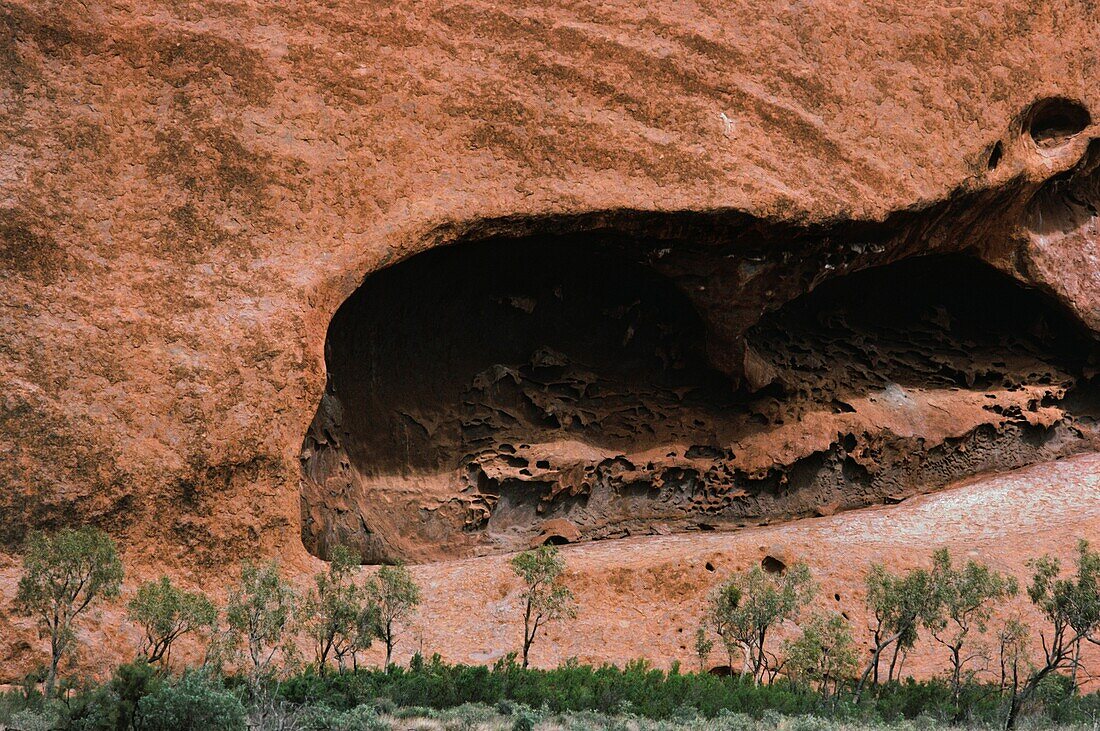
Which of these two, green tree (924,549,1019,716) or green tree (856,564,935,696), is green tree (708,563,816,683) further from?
green tree (924,549,1019,716)

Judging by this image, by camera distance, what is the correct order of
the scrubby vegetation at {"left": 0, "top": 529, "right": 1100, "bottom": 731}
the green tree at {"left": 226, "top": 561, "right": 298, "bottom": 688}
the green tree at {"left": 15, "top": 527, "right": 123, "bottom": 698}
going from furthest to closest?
the green tree at {"left": 226, "top": 561, "right": 298, "bottom": 688} → the green tree at {"left": 15, "top": 527, "right": 123, "bottom": 698} → the scrubby vegetation at {"left": 0, "top": 529, "right": 1100, "bottom": 731}

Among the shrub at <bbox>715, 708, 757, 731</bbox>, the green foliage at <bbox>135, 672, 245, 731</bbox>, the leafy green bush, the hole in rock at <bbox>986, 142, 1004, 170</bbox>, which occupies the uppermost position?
the hole in rock at <bbox>986, 142, 1004, 170</bbox>

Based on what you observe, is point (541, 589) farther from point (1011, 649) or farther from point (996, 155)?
point (996, 155)

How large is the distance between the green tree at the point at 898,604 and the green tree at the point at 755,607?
1.84 ft

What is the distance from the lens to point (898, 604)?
32.2ft

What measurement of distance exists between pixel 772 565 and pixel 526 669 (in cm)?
266

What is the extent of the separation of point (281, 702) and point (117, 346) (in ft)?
10.00

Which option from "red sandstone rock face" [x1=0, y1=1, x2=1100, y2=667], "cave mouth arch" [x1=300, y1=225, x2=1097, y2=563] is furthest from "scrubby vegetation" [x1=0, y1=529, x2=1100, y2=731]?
"cave mouth arch" [x1=300, y1=225, x2=1097, y2=563]

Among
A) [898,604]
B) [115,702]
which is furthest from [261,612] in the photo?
[898,604]

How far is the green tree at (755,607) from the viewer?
32.6 feet

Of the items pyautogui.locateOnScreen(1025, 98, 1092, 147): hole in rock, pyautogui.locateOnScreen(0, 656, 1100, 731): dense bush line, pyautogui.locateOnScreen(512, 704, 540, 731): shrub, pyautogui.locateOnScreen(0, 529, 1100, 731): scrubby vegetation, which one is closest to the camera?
pyautogui.locateOnScreen(0, 656, 1100, 731): dense bush line

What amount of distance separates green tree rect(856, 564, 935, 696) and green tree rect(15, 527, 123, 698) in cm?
525

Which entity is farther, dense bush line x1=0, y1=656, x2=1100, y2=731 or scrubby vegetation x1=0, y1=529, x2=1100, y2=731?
scrubby vegetation x1=0, y1=529, x2=1100, y2=731

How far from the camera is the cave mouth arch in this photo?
1186 centimetres
